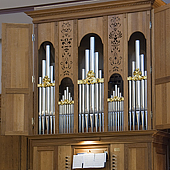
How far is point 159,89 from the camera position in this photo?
7.87 metres

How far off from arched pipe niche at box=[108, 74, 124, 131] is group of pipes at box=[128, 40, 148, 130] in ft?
0.55

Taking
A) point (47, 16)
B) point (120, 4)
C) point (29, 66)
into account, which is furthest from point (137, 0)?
point (29, 66)

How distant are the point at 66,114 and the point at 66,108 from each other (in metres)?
0.11

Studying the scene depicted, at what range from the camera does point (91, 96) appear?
27.0ft

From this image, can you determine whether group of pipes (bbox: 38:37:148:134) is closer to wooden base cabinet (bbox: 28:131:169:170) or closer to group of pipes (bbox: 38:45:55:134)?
group of pipes (bbox: 38:45:55:134)

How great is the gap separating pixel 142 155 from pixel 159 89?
119cm

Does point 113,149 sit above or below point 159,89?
below

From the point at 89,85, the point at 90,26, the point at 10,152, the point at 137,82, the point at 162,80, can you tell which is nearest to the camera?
the point at 162,80

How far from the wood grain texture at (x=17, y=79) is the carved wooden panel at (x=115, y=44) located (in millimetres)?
1584

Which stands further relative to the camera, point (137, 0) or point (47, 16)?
point (47, 16)

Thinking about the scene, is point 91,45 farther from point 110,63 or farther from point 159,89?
point 159,89

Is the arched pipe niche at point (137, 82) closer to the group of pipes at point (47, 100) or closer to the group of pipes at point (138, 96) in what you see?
the group of pipes at point (138, 96)

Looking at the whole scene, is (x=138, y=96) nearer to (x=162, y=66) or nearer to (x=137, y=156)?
(x=162, y=66)

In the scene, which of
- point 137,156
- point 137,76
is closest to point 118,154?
point 137,156
